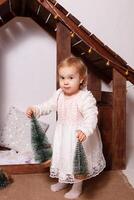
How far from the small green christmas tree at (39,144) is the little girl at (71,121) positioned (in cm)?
5

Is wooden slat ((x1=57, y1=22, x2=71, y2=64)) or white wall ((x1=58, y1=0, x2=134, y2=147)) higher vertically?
white wall ((x1=58, y1=0, x2=134, y2=147))

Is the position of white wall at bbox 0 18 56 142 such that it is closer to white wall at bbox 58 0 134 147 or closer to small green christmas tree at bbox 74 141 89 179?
white wall at bbox 58 0 134 147

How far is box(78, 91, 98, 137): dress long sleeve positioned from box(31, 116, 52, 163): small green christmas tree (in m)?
0.18

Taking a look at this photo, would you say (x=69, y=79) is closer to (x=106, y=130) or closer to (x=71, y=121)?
(x=71, y=121)

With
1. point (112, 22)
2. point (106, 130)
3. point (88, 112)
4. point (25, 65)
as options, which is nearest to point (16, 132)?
point (25, 65)

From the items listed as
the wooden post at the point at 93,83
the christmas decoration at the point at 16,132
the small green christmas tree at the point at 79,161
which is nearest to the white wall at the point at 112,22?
the wooden post at the point at 93,83

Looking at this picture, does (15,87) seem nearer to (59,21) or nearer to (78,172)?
(59,21)

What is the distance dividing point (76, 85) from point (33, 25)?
0.58 meters

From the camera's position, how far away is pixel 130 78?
A: 1351mm

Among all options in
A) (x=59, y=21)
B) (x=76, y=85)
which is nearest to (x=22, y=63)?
(x=59, y=21)

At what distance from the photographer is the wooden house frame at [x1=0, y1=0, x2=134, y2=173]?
48.6 inches

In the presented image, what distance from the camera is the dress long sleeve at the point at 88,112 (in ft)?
3.54

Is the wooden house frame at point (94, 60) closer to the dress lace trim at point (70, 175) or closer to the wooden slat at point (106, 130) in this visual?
the wooden slat at point (106, 130)

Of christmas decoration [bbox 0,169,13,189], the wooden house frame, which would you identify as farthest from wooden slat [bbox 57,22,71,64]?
christmas decoration [bbox 0,169,13,189]
